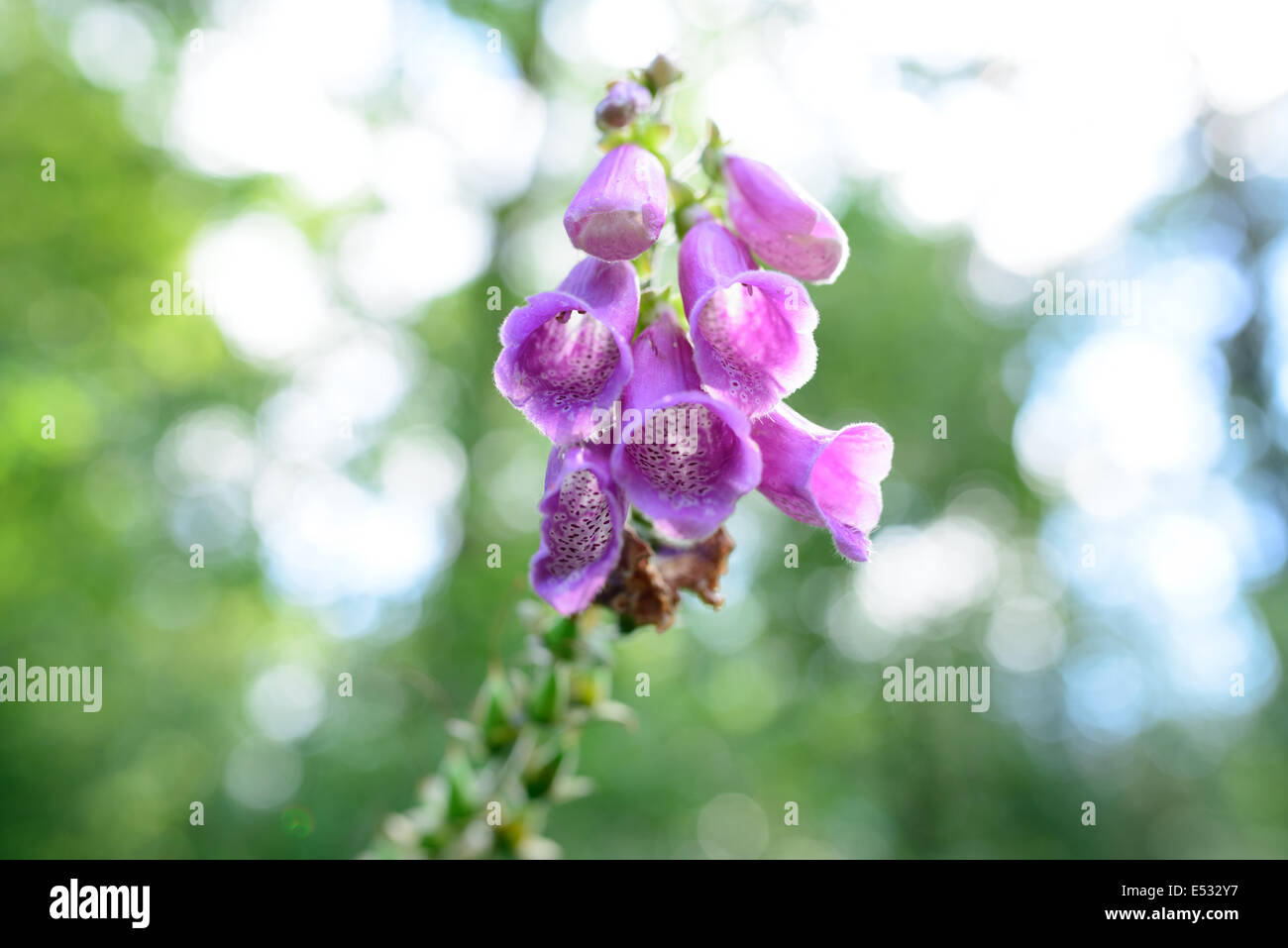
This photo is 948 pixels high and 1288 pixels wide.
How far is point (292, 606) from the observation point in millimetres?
10352

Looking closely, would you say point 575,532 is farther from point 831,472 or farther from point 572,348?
point 831,472

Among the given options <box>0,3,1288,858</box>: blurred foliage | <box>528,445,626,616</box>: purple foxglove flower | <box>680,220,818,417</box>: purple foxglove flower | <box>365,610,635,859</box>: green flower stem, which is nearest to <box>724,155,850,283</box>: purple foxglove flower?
<box>680,220,818,417</box>: purple foxglove flower

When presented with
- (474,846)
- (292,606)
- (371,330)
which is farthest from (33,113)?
(474,846)

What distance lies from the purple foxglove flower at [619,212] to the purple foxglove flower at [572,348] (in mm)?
67

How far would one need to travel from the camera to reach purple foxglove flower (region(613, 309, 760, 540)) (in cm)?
126

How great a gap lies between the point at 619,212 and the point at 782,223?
0.34 m

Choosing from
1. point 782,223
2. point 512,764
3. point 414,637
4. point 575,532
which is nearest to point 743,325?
point 782,223

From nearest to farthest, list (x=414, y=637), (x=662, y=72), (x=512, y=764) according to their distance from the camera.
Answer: (x=662, y=72), (x=512, y=764), (x=414, y=637)

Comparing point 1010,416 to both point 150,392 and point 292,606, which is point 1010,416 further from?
point 150,392

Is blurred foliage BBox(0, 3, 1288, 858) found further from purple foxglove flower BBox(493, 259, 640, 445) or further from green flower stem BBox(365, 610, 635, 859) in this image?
purple foxglove flower BBox(493, 259, 640, 445)

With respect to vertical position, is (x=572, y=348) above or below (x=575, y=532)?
above

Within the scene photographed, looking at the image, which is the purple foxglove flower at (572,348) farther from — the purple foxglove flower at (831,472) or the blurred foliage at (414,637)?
the blurred foliage at (414,637)

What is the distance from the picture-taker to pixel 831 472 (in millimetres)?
1482
